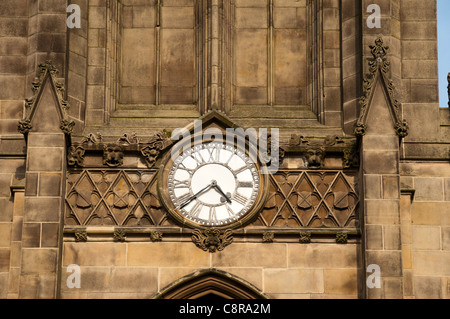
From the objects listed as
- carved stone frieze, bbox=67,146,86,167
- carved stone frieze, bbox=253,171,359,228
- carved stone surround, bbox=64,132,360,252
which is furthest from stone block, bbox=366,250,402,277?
carved stone frieze, bbox=67,146,86,167

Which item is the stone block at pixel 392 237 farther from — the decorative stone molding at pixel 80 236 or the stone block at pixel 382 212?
the decorative stone molding at pixel 80 236

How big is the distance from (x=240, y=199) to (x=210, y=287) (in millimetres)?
1492

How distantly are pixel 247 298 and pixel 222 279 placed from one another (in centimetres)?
49

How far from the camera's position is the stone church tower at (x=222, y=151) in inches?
973

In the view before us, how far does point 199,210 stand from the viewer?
25109 millimetres

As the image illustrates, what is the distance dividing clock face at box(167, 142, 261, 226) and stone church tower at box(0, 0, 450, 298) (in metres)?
0.02

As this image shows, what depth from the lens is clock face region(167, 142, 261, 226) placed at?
987 inches

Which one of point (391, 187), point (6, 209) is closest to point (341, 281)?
point (391, 187)

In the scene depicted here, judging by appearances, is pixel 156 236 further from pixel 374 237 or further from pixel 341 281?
pixel 374 237

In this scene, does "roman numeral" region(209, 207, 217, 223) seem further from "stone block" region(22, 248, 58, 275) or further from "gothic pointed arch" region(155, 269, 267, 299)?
"stone block" region(22, 248, 58, 275)

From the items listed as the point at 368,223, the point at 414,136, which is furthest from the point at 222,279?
the point at 414,136
